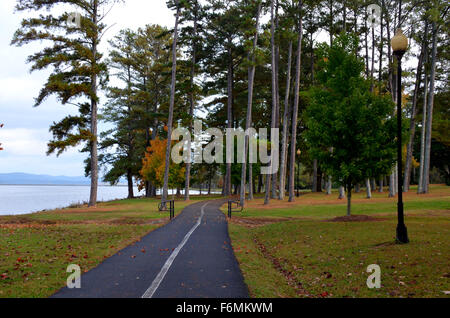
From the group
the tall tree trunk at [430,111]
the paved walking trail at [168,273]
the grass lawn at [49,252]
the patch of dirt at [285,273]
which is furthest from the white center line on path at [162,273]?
the tall tree trunk at [430,111]

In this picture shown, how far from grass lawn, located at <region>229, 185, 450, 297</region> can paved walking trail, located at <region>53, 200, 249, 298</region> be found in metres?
0.50

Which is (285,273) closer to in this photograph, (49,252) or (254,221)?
(49,252)

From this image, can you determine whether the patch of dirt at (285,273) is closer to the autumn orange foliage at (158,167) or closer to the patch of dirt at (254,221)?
the patch of dirt at (254,221)

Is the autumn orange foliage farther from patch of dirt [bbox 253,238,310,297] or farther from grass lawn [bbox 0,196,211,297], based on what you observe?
patch of dirt [bbox 253,238,310,297]

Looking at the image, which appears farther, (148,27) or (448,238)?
(148,27)

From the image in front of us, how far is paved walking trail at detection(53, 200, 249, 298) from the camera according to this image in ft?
20.2

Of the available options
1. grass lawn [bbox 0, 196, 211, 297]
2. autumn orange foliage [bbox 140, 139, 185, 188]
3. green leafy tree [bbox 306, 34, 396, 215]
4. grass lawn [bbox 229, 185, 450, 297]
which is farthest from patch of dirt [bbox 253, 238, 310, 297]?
autumn orange foliage [bbox 140, 139, 185, 188]

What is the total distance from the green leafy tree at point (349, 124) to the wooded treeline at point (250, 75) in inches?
4.4

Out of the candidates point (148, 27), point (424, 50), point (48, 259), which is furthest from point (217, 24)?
point (48, 259)

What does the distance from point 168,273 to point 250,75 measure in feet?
86.1

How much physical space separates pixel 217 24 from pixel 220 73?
319 inches

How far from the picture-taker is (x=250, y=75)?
1225 inches
